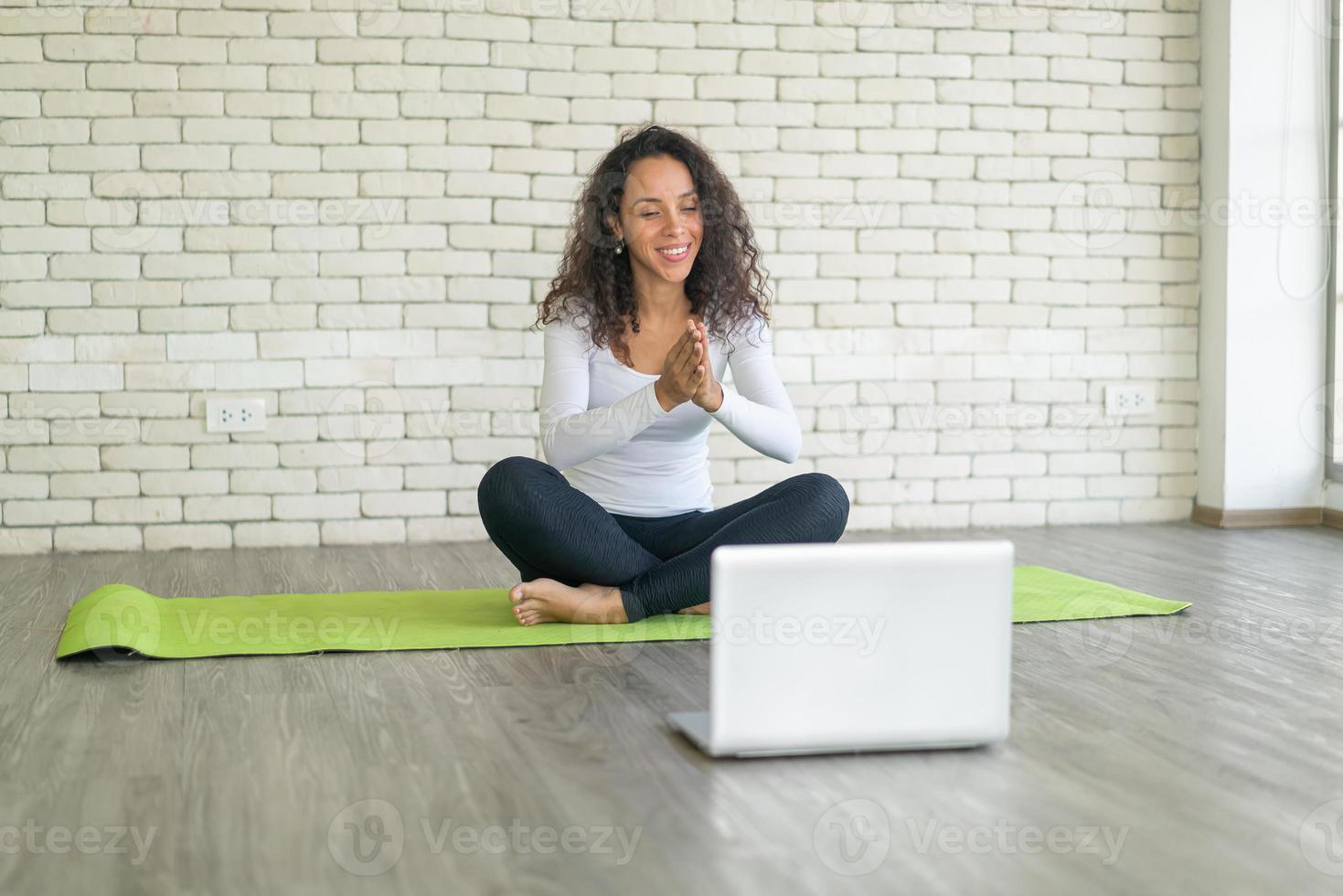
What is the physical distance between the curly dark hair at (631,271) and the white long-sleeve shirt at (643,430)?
0.13ft

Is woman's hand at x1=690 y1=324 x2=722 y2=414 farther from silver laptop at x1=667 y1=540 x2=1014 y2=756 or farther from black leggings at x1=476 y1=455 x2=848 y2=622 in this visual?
silver laptop at x1=667 y1=540 x2=1014 y2=756

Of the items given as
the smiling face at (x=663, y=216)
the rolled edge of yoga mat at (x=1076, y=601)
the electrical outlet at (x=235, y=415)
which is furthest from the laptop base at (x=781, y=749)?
the electrical outlet at (x=235, y=415)

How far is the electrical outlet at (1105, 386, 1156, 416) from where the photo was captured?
4.45 m

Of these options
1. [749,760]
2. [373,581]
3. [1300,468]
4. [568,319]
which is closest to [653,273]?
[568,319]

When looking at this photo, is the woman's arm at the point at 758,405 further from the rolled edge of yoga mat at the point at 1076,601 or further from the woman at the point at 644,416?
the rolled edge of yoga mat at the point at 1076,601

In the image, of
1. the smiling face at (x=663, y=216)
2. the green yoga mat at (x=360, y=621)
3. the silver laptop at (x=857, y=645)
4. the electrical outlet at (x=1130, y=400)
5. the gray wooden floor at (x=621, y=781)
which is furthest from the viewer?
the electrical outlet at (x=1130, y=400)

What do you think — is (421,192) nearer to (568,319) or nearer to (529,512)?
(568,319)

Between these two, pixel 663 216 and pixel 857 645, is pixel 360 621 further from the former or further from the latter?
pixel 857 645

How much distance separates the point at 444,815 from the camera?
4.94ft

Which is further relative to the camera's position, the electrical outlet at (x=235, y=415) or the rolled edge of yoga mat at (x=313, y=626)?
the electrical outlet at (x=235, y=415)

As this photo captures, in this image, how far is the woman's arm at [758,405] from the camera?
2.56m

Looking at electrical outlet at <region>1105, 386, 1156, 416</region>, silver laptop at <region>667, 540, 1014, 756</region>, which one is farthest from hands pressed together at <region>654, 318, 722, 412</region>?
electrical outlet at <region>1105, 386, 1156, 416</region>

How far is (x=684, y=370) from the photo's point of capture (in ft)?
7.79

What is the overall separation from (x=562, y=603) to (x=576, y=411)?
379 mm
